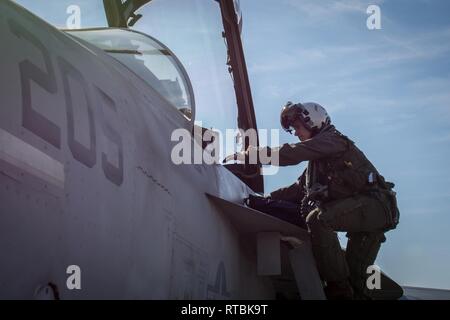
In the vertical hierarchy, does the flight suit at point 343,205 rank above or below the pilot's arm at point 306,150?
below

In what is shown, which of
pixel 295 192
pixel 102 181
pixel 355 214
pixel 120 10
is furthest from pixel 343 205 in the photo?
pixel 120 10

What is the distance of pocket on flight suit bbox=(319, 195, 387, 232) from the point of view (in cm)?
453

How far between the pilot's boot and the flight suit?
0.06 m

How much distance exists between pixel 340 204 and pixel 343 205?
0.09 ft

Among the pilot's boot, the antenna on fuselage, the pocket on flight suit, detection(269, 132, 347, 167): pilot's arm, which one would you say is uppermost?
the antenna on fuselage

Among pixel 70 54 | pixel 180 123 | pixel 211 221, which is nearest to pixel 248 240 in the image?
pixel 211 221

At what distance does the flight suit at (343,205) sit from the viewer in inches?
177

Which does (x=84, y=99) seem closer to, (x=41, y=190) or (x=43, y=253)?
(x=41, y=190)

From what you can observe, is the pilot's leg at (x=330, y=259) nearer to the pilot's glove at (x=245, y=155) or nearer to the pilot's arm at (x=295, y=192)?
the pilot's glove at (x=245, y=155)

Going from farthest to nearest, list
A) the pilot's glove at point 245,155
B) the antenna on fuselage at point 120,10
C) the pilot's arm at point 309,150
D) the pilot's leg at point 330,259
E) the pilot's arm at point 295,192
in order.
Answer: the antenna on fuselage at point 120,10 < the pilot's arm at point 295,192 < the pilot's glove at point 245,155 < the pilot's arm at point 309,150 < the pilot's leg at point 330,259

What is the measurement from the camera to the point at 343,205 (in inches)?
179

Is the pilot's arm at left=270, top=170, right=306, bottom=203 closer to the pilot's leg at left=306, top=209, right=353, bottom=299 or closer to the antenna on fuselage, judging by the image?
the pilot's leg at left=306, top=209, right=353, bottom=299

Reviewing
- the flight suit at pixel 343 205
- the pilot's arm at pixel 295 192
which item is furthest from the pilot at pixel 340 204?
the pilot's arm at pixel 295 192

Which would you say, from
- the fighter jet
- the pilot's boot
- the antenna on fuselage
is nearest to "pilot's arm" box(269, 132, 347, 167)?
the fighter jet
